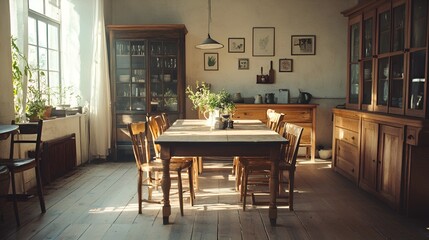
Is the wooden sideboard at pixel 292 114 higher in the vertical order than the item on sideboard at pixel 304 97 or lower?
lower

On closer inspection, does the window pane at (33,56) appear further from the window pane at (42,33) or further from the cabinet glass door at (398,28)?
the cabinet glass door at (398,28)

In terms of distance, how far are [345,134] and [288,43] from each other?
98.1 inches

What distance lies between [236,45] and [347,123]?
279 cm

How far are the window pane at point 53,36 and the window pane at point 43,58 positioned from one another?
22cm

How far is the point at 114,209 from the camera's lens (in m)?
3.98

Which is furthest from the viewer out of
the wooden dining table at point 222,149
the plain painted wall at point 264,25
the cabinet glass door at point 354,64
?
the plain painted wall at point 264,25

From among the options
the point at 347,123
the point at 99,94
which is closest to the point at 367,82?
the point at 347,123

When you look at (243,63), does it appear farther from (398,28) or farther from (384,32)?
(398,28)

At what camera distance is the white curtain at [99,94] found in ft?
21.1

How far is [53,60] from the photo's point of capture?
243 inches

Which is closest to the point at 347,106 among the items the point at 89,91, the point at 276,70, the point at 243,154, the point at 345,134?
the point at 345,134

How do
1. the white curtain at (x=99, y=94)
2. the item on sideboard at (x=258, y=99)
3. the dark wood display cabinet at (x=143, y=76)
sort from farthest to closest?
the item on sideboard at (x=258, y=99)
the dark wood display cabinet at (x=143, y=76)
the white curtain at (x=99, y=94)

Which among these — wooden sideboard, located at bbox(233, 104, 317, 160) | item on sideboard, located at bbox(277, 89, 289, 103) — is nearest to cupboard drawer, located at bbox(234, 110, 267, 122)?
wooden sideboard, located at bbox(233, 104, 317, 160)

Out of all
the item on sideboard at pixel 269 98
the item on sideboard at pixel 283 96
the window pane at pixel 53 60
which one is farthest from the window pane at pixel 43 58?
the item on sideboard at pixel 283 96
